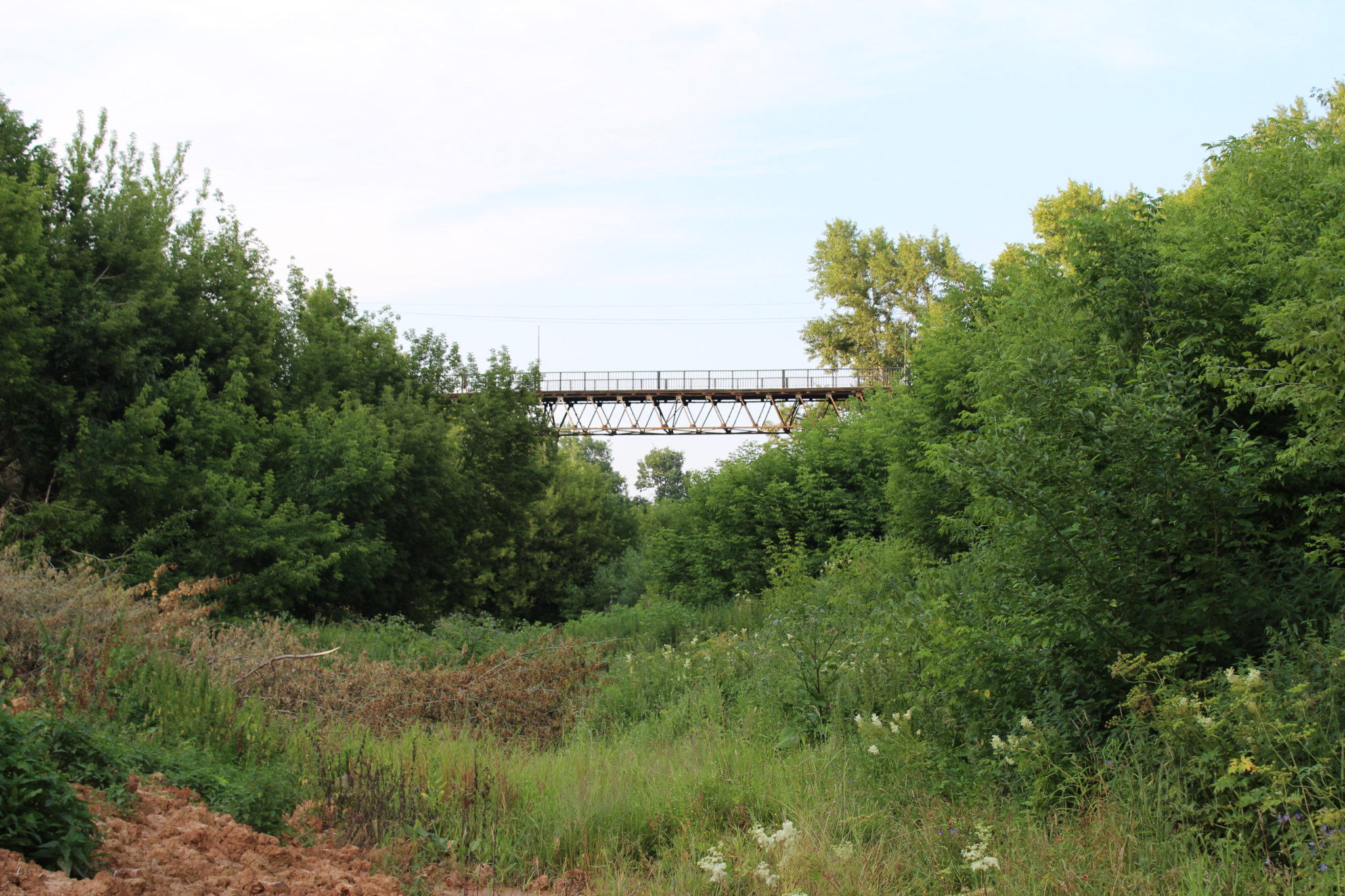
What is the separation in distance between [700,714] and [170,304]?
17493 millimetres

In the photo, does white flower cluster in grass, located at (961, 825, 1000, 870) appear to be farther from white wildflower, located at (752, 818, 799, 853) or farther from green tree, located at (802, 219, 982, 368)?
green tree, located at (802, 219, 982, 368)

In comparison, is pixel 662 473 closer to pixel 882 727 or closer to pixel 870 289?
pixel 870 289

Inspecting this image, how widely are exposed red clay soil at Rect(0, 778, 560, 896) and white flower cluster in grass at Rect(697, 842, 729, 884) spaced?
142 cm

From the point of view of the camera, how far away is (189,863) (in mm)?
4184

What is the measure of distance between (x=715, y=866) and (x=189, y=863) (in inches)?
95.7

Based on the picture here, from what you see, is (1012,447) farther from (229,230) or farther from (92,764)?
(229,230)

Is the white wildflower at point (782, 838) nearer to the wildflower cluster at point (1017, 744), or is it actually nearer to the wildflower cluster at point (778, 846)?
the wildflower cluster at point (778, 846)

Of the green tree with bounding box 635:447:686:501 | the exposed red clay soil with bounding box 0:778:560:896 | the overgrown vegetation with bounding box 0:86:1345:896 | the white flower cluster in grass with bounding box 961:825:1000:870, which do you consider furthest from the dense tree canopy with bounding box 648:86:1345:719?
the green tree with bounding box 635:447:686:501

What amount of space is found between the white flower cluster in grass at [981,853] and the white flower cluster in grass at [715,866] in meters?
1.20

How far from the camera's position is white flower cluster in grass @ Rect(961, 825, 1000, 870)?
4.49 m

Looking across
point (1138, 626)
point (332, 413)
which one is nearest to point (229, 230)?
point (332, 413)

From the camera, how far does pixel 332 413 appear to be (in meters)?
26.2

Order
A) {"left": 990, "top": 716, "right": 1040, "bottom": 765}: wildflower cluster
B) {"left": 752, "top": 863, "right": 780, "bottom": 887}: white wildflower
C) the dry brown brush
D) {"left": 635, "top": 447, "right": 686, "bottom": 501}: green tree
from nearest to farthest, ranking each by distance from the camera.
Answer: {"left": 752, "top": 863, "right": 780, "bottom": 887}: white wildflower, {"left": 990, "top": 716, "right": 1040, "bottom": 765}: wildflower cluster, the dry brown brush, {"left": 635, "top": 447, "right": 686, "bottom": 501}: green tree

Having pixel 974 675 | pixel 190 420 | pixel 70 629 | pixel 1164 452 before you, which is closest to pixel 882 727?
pixel 974 675
